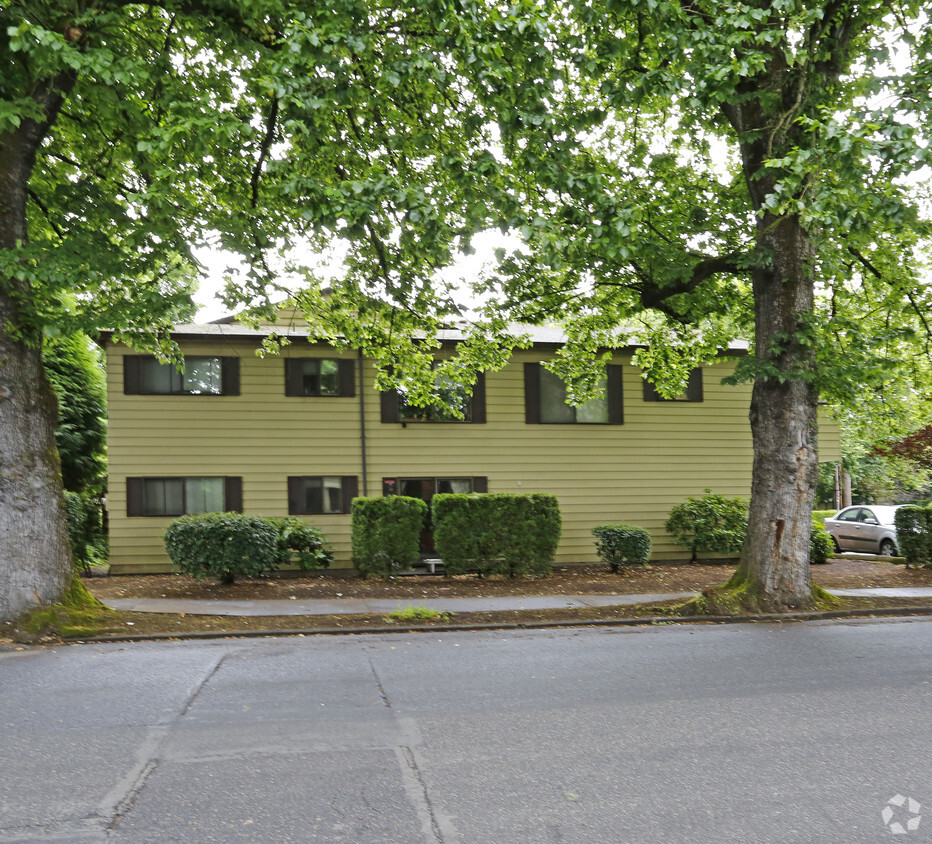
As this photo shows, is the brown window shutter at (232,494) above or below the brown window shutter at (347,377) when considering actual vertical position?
below

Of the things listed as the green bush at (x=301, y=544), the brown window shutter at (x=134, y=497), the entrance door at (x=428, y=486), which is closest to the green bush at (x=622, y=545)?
the entrance door at (x=428, y=486)

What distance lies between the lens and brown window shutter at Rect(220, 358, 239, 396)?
16984 mm

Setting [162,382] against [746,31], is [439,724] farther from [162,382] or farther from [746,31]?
[162,382]

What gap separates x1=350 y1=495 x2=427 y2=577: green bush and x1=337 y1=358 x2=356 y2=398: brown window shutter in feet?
11.5

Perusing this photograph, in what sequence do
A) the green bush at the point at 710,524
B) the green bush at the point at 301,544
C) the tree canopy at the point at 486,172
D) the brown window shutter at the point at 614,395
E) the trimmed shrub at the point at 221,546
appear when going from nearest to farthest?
1. the tree canopy at the point at 486,172
2. the trimmed shrub at the point at 221,546
3. the green bush at the point at 301,544
4. the green bush at the point at 710,524
5. the brown window shutter at the point at 614,395

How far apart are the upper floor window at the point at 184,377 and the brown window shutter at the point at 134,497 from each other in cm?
183

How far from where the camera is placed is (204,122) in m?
7.82

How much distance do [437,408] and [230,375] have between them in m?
4.50

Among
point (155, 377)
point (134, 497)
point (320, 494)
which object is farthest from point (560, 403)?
point (134, 497)

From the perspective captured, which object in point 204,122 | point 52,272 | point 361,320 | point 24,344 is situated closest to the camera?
point 204,122

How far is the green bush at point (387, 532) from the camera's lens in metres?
14.7

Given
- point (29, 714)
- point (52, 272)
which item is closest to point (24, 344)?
point (52, 272)

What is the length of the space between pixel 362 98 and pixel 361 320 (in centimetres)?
429

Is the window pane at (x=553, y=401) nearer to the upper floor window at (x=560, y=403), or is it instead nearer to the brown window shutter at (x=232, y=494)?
the upper floor window at (x=560, y=403)
